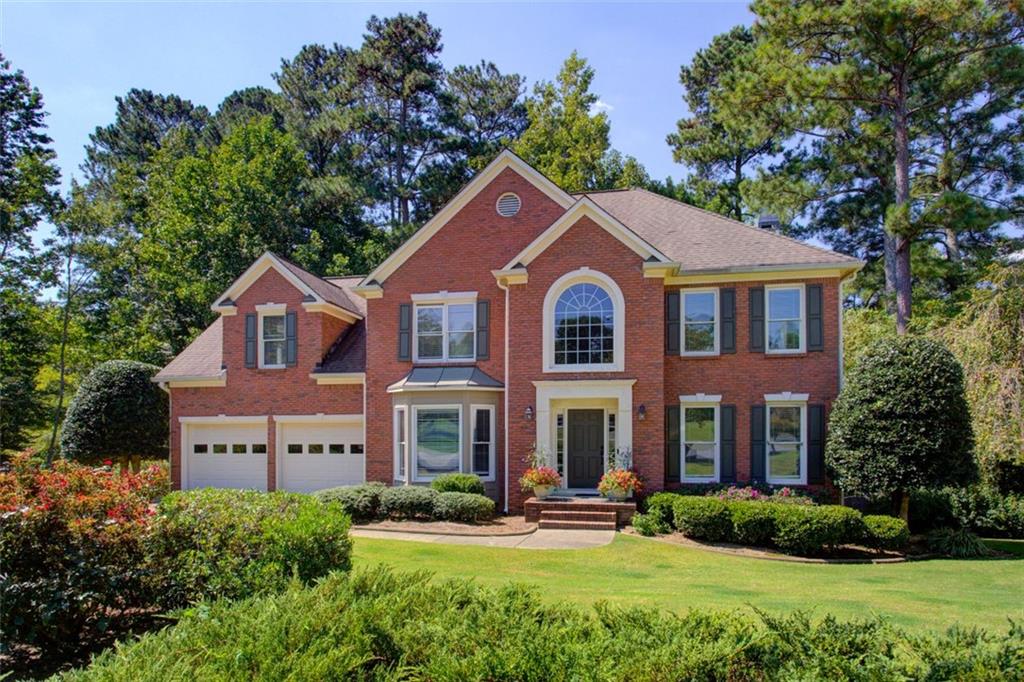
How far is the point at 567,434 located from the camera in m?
18.5

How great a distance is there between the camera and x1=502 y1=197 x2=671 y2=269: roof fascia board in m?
17.5

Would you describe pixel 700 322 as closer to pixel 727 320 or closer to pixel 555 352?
pixel 727 320

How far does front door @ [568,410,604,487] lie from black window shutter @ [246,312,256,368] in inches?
386

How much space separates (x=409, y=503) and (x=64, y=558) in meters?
10.2

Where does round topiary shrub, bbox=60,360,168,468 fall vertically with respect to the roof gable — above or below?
below

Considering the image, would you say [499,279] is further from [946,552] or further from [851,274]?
[946,552]

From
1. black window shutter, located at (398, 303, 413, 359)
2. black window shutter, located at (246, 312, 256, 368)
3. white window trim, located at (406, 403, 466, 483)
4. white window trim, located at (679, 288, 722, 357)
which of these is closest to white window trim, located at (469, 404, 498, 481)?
white window trim, located at (406, 403, 466, 483)

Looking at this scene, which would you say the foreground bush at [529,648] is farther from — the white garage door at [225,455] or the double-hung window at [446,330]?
the white garage door at [225,455]

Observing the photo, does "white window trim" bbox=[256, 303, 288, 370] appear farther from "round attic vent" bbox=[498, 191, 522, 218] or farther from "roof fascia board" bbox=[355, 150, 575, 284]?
"round attic vent" bbox=[498, 191, 522, 218]

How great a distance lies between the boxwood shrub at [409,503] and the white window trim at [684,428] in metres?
6.08

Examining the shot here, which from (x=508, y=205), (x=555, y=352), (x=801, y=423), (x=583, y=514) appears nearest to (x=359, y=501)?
(x=583, y=514)

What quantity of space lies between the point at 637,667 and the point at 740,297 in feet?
48.7

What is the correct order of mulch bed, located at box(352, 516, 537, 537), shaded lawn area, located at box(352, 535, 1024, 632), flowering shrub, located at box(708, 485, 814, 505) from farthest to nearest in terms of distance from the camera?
flowering shrub, located at box(708, 485, 814, 505) < mulch bed, located at box(352, 516, 537, 537) < shaded lawn area, located at box(352, 535, 1024, 632)

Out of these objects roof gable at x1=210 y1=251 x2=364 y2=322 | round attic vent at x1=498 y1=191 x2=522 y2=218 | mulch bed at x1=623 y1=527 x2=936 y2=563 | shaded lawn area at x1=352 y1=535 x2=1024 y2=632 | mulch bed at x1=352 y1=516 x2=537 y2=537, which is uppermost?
round attic vent at x1=498 y1=191 x2=522 y2=218
